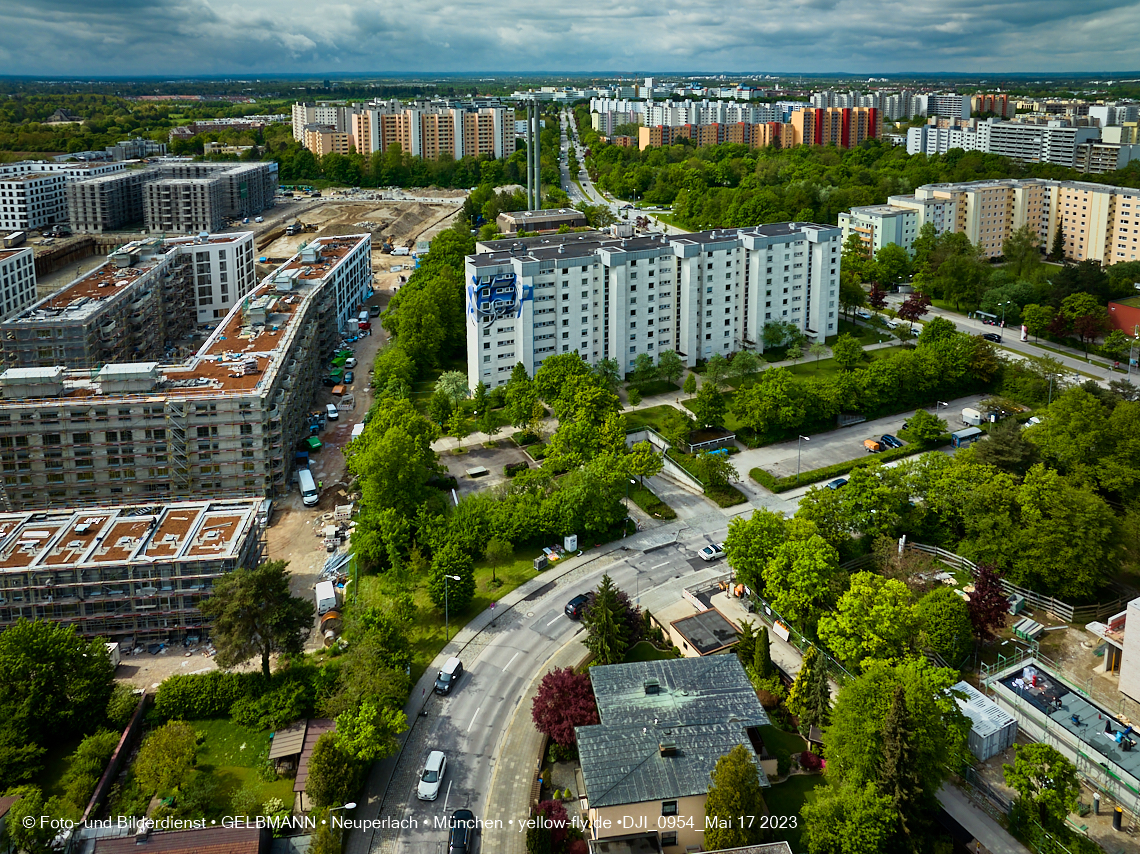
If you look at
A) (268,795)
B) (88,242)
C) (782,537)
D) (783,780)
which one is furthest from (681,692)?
(88,242)

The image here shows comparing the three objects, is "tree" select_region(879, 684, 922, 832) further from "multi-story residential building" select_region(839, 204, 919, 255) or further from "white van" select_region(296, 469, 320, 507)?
"multi-story residential building" select_region(839, 204, 919, 255)

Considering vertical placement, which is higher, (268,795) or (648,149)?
(648,149)

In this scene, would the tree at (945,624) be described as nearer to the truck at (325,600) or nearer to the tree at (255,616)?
the tree at (255,616)

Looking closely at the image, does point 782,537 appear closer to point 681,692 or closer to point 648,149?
point 681,692

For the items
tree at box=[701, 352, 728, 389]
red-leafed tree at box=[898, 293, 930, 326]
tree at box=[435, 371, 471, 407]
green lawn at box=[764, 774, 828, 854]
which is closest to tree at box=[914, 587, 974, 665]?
green lawn at box=[764, 774, 828, 854]

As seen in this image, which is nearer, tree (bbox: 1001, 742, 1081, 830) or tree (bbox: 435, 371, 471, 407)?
tree (bbox: 1001, 742, 1081, 830)
